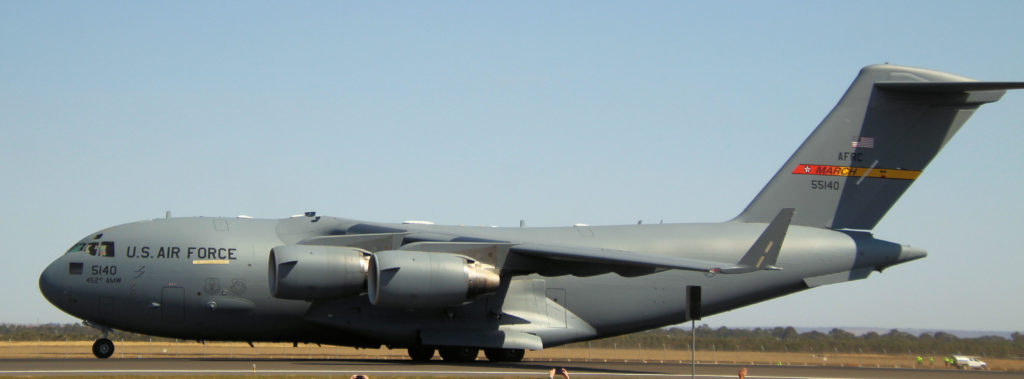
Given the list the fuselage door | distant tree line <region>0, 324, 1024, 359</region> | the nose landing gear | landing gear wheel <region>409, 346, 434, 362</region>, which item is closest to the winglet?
landing gear wheel <region>409, 346, 434, 362</region>

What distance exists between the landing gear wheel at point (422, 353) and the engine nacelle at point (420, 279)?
2.49 metres

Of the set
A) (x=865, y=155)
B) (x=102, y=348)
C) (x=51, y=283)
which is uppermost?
(x=865, y=155)

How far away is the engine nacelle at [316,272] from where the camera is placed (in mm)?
14438

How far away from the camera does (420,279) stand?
14.4 m

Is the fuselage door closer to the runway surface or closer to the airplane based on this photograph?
the airplane

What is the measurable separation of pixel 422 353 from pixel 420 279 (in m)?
3.17

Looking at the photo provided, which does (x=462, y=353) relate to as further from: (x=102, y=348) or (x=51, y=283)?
(x=51, y=283)

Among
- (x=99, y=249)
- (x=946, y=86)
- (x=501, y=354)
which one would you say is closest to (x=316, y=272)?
(x=99, y=249)

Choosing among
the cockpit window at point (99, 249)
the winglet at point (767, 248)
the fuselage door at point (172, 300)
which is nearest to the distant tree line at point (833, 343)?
the cockpit window at point (99, 249)

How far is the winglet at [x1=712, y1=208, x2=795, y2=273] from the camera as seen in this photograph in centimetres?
1330

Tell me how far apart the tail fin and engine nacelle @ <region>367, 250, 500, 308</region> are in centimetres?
617

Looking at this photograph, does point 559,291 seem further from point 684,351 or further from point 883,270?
point 684,351

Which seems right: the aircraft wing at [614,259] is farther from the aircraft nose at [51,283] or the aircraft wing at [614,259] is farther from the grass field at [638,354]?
the grass field at [638,354]

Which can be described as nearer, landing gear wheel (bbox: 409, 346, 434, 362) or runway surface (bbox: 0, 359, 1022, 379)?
runway surface (bbox: 0, 359, 1022, 379)
